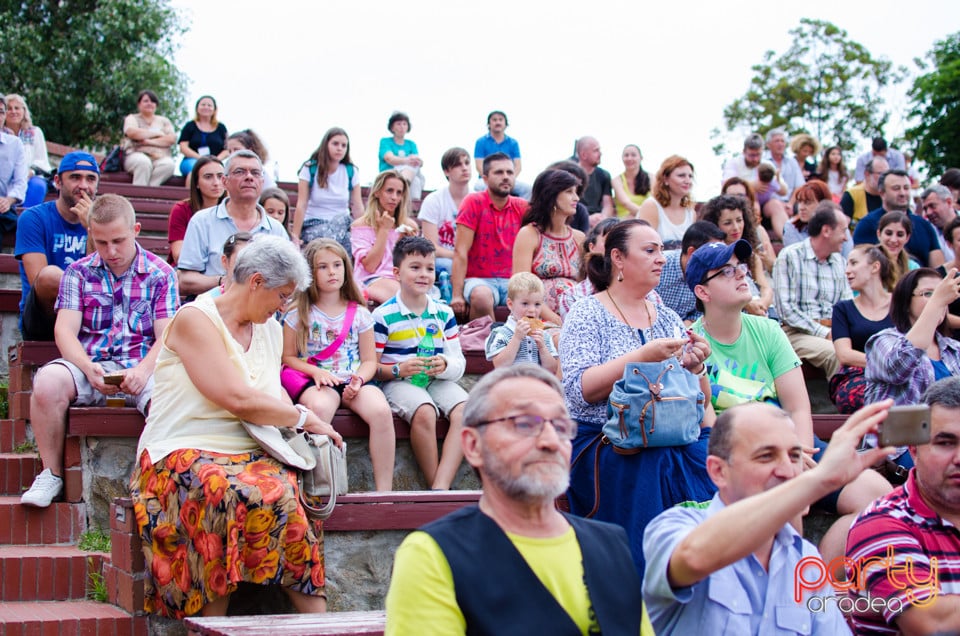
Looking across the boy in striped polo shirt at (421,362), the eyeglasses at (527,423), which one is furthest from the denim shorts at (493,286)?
the eyeglasses at (527,423)

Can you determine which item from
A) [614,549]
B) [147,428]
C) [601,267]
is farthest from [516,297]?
[614,549]

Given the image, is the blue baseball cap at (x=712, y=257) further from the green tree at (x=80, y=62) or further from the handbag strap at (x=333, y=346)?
the green tree at (x=80, y=62)

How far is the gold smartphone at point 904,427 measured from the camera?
254 centimetres

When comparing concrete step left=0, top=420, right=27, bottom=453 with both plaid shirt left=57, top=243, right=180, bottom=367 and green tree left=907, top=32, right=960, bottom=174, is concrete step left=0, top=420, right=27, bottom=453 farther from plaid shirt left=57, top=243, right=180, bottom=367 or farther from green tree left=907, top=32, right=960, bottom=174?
green tree left=907, top=32, right=960, bottom=174

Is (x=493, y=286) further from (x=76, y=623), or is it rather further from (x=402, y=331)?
(x=76, y=623)

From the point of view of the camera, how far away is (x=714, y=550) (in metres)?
2.58

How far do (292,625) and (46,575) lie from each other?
1.73 m

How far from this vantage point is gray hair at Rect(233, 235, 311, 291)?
4359mm

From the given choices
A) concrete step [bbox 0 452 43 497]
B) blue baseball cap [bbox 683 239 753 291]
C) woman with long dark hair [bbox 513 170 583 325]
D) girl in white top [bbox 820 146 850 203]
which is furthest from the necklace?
girl in white top [bbox 820 146 850 203]

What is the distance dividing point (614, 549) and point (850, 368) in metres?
4.17

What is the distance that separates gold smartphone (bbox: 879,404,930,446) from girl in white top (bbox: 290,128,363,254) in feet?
22.0

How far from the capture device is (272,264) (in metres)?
4.36

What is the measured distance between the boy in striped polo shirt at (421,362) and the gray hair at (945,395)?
2.71m


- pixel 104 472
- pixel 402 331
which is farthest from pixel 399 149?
pixel 104 472
